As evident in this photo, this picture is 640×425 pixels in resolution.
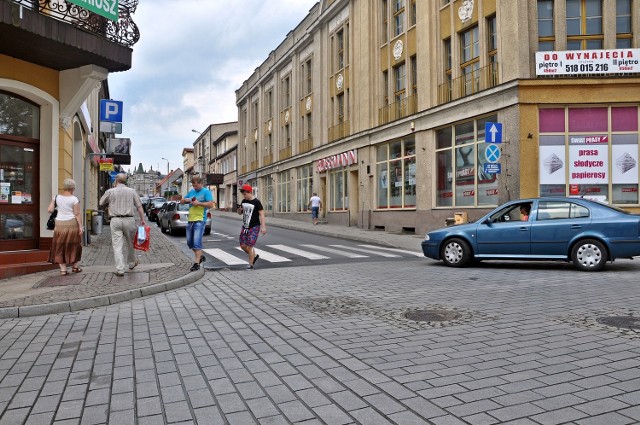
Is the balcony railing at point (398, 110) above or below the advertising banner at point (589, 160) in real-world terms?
above

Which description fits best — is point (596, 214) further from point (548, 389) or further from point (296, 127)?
point (296, 127)

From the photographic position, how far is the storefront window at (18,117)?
953cm

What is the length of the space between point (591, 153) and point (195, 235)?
13.0 m

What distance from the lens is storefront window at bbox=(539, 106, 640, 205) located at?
15453 millimetres

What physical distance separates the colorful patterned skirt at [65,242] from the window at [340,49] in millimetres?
21761

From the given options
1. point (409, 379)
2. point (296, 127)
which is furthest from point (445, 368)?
point (296, 127)

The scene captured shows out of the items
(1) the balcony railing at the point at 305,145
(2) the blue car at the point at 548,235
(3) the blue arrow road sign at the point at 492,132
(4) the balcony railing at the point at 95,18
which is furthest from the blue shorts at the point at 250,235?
(1) the balcony railing at the point at 305,145

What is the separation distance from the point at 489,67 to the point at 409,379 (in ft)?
51.1

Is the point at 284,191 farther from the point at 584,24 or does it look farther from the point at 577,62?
the point at 584,24

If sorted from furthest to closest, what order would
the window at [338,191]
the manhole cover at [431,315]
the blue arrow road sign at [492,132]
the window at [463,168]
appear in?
the window at [338,191] < the window at [463,168] < the blue arrow road sign at [492,132] < the manhole cover at [431,315]

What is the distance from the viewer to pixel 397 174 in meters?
22.2

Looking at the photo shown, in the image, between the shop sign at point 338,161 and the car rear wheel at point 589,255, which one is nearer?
the car rear wheel at point 589,255

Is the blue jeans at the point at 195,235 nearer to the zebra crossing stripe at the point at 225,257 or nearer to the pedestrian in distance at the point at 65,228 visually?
the zebra crossing stripe at the point at 225,257

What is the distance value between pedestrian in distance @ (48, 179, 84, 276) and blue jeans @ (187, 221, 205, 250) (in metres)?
2.02
